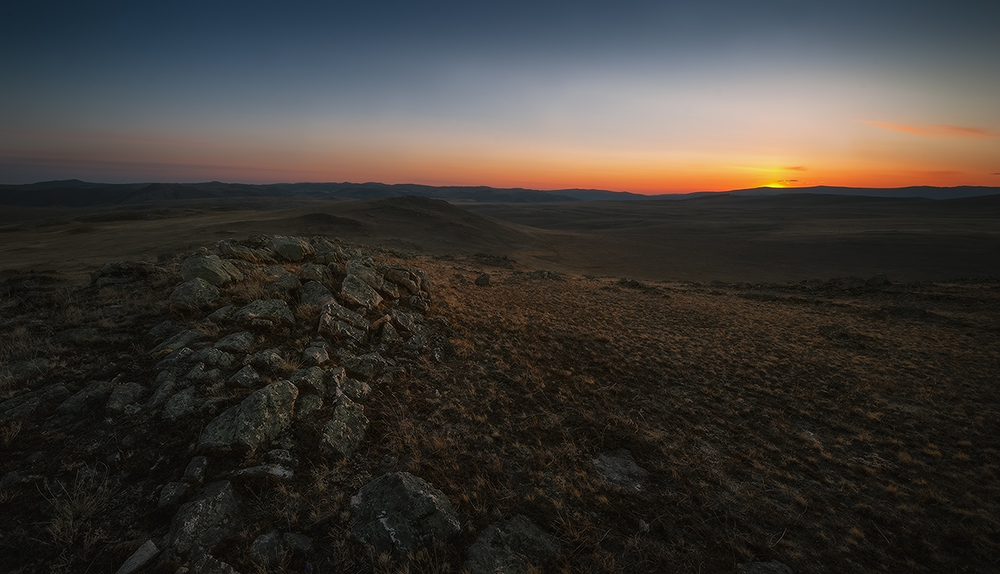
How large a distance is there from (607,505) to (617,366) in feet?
18.3

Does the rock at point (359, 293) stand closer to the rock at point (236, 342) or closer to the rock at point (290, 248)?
the rock at point (236, 342)

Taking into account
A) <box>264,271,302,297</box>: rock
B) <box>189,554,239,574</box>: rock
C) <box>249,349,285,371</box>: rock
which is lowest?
<box>189,554,239,574</box>: rock

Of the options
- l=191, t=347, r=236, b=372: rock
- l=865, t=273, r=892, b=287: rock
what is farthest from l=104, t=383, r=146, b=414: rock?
l=865, t=273, r=892, b=287: rock

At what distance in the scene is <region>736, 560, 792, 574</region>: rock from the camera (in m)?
4.62

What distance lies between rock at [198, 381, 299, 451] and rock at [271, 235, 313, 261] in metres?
7.68

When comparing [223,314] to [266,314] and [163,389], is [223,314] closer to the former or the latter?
[266,314]

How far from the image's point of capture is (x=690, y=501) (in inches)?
224

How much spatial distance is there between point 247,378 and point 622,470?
6552mm

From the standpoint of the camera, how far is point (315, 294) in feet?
30.6

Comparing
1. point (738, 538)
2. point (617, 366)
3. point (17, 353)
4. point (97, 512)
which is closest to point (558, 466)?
point (738, 538)

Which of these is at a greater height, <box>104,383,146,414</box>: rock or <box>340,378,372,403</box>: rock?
<box>104,383,146,414</box>: rock

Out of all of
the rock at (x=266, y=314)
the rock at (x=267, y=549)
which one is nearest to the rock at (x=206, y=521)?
the rock at (x=267, y=549)

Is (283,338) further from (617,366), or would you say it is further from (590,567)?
(617,366)

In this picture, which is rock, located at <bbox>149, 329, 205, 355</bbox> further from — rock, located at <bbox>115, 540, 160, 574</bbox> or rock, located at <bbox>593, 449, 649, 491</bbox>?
rock, located at <bbox>593, 449, 649, 491</bbox>
